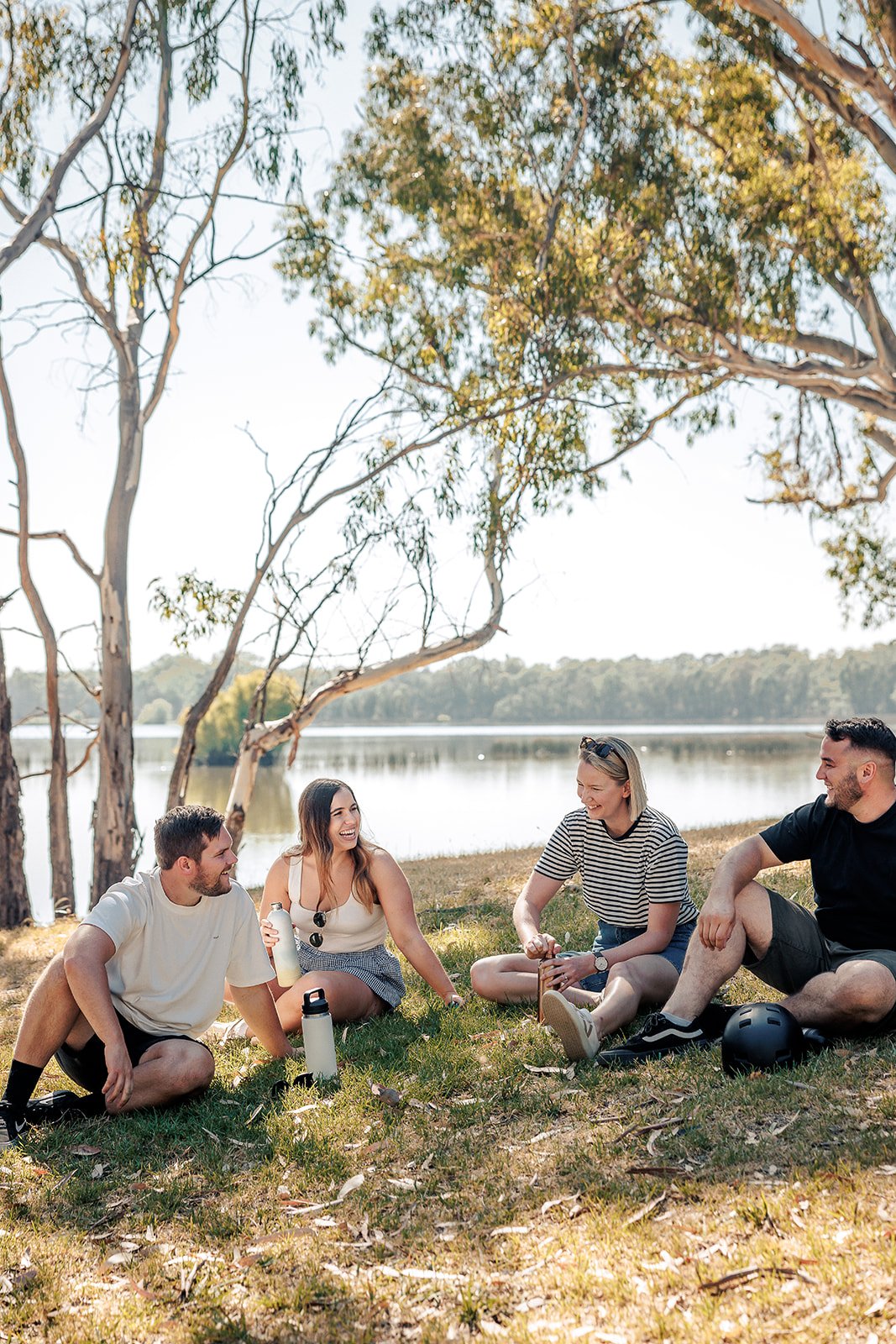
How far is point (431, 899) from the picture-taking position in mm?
7594

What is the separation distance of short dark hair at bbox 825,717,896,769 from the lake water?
1.77m

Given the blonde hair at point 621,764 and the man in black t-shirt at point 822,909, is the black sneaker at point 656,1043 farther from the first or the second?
the blonde hair at point 621,764

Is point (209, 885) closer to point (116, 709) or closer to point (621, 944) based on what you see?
point (621, 944)

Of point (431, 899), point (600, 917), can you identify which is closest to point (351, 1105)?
point (600, 917)

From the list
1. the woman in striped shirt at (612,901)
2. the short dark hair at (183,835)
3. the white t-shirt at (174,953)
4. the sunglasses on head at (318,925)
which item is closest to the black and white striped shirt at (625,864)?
the woman in striped shirt at (612,901)

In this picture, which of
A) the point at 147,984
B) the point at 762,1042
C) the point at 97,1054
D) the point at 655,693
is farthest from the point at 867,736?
the point at 655,693

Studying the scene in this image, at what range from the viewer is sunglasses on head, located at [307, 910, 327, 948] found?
4.34 meters

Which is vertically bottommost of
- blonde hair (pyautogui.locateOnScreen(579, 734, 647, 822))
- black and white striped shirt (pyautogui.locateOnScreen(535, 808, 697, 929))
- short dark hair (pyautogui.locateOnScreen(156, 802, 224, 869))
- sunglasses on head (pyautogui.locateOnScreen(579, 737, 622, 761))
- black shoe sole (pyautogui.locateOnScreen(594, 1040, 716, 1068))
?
black shoe sole (pyautogui.locateOnScreen(594, 1040, 716, 1068))

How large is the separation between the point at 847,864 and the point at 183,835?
6.80 ft

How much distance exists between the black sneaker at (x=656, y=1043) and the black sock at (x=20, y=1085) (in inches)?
67.9

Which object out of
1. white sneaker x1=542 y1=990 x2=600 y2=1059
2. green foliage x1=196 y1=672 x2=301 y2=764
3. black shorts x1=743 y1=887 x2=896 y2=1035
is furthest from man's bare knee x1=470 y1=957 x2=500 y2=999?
green foliage x1=196 y1=672 x2=301 y2=764

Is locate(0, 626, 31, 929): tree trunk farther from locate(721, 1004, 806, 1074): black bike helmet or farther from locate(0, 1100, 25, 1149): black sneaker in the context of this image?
locate(721, 1004, 806, 1074): black bike helmet

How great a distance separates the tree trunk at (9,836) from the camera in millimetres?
9266

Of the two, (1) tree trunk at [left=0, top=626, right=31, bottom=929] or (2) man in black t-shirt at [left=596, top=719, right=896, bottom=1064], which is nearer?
(2) man in black t-shirt at [left=596, top=719, right=896, bottom=1064]
